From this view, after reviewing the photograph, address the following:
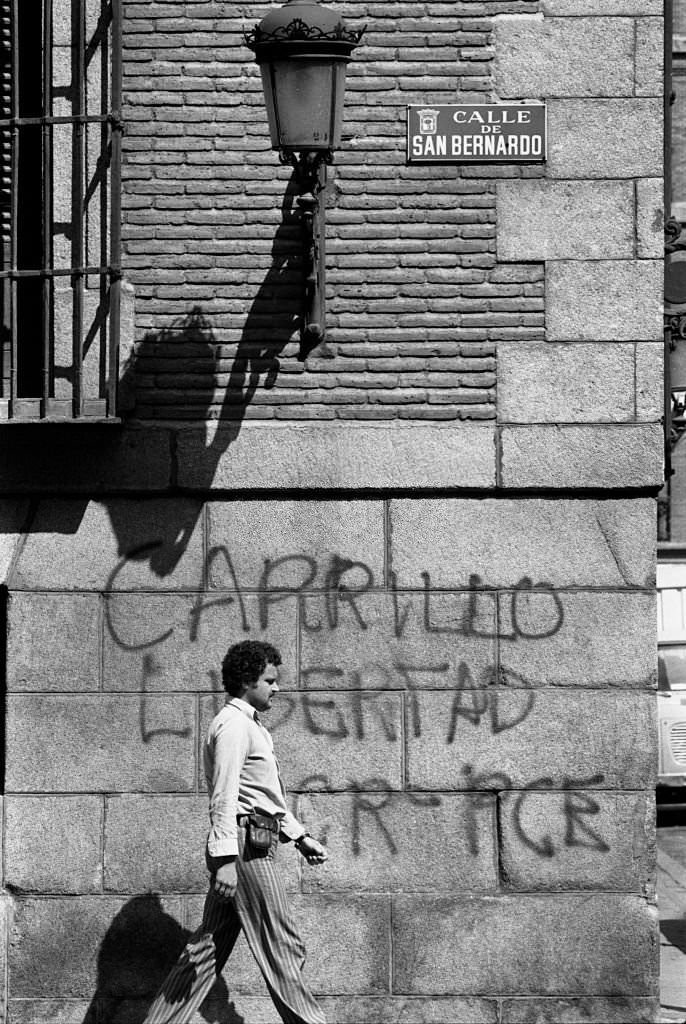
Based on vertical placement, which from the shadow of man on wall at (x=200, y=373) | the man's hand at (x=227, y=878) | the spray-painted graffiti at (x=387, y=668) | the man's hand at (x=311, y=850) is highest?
the shadow of man on wall at (x=200, y=373)

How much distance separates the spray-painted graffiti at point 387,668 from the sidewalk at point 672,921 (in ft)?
3.83

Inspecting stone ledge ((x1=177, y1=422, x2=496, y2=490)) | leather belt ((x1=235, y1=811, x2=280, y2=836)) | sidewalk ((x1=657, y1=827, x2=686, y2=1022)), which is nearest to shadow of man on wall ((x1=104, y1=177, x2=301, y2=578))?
stone ledge ((x1=177, y1=422, x2=496, y2=490))

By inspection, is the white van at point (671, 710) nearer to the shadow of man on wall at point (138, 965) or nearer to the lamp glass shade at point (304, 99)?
the shadow of man on wall at point (138, 965)

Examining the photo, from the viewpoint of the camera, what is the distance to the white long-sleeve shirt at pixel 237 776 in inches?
243

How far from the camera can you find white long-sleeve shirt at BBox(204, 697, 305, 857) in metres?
6.17

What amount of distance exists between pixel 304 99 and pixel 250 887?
3.29 meters

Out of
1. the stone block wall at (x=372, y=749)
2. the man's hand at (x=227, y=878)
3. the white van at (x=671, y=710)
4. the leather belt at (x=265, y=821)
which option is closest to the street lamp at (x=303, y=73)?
the stone block wall at (x=372, y=749)

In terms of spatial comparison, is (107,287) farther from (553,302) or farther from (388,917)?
(388,917)

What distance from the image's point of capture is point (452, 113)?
741 cm

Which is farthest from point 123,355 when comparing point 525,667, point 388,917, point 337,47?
point 388,917

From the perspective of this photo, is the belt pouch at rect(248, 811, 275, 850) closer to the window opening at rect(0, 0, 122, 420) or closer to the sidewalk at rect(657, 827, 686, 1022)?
the window opening at rect(0, 0, 122, 420)

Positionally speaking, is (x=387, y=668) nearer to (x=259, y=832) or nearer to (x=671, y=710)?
(x=259, y=832)

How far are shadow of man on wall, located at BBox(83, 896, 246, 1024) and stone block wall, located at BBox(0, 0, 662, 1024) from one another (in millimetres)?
16

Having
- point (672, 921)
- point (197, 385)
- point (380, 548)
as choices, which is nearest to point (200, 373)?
point (197, 385)
